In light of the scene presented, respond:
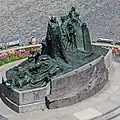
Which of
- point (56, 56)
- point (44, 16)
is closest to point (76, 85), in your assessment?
point (56, 56)

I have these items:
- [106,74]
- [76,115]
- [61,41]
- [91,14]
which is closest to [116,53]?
[106,74]

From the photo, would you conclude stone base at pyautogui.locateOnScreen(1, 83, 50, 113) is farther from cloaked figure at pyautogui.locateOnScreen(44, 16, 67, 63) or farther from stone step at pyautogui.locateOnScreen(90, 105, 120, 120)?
stone step at pyautogui.locateOnScreen(90, 105, 120, 120)

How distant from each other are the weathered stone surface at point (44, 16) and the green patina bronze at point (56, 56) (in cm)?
1084

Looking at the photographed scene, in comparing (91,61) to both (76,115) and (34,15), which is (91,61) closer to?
(76,115)

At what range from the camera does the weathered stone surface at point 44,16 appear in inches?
1344

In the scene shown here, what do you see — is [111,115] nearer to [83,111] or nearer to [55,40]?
[83,111]

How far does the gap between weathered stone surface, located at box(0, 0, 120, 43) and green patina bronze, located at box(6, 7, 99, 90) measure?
10837 millimetres

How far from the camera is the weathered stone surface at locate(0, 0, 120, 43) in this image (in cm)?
3412

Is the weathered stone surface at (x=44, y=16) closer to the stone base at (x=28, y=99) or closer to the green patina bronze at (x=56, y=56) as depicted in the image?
the green patina bronze at (x=56, y=56)

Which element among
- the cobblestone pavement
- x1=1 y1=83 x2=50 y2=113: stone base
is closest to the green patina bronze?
x1=1 y1=83 x2=50 y2=113: stone base

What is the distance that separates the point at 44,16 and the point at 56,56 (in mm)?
17845

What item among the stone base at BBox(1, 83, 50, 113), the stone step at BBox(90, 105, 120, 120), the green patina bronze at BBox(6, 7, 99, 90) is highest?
the green patina bronze at BBox(6, 7, 99, 90)

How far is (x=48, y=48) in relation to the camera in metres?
21.0

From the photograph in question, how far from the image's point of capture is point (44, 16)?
38094 mm
